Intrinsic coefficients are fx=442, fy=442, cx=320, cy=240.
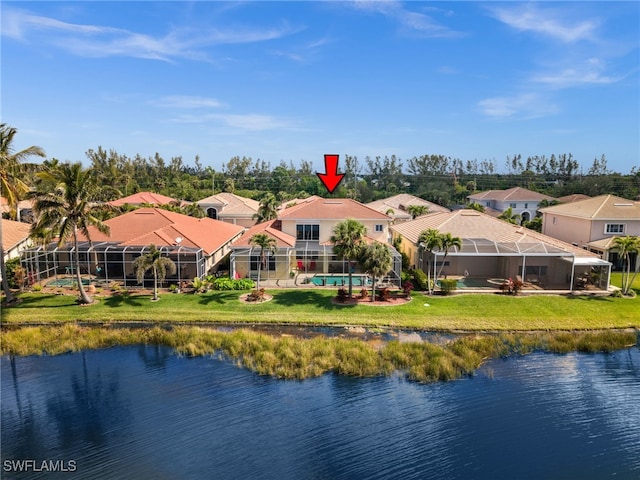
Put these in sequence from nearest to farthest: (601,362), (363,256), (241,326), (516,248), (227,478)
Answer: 1. (227,478)
2. (601,362)
3. (241,326)
4. (363,256)
5. (516,248)

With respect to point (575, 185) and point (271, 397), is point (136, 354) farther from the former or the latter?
point (575, 185)

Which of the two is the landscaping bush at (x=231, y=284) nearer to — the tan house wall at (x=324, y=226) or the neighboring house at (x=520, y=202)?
the tan house wall at (x=324, y=226)

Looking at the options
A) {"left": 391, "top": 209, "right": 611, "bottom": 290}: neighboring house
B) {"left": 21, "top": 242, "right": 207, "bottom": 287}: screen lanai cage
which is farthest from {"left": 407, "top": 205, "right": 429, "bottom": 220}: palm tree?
{"left": 21, "top": 242, "right": 207, "bottom": 287}: screen lanai cage

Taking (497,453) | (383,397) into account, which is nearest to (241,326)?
(383,397)

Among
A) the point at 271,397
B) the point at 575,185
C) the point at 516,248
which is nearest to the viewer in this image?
the point at 271,397

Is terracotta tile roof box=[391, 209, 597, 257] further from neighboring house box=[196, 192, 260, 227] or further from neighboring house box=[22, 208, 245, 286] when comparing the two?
neighboring house box=[196, 192, 260, 227]

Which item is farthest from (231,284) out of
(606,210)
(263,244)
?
(606,210)

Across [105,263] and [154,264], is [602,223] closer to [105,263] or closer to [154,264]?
[154,264]
